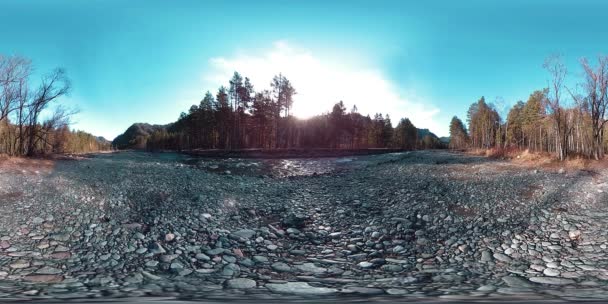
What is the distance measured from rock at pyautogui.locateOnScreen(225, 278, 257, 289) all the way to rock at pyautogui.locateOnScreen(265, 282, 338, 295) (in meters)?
0.24

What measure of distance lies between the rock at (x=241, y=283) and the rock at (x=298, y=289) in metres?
0.24

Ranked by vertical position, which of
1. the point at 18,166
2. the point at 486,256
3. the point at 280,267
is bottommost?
the point at 280,267

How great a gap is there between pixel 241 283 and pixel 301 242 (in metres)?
2.55

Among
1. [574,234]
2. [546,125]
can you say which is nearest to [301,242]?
[574,234]

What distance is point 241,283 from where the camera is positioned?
4.82 metres

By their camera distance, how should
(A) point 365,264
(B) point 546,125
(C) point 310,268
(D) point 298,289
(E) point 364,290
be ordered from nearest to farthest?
(E) point 364,290 → (D) point 298,289 → (C) point 310,268 → (A) point 365,264 → (B) point 546,125

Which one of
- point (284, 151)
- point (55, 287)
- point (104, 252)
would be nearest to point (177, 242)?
point (104, 252)

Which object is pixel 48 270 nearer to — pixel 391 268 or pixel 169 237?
pixel 169 237

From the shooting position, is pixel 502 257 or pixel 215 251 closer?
pixel 502 257

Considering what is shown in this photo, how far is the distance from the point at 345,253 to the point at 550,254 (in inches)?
144

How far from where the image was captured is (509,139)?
75250mm

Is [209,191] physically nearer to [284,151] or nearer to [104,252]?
[104,252]

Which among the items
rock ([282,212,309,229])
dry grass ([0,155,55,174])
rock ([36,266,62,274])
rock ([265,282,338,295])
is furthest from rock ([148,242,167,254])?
dry grass ([0,155,55,174])

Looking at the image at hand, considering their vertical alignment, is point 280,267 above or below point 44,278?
below
